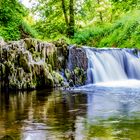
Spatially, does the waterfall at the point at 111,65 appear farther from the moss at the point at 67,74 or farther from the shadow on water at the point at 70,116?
the shadow on water at the point at 70,116

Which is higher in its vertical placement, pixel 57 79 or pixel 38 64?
pixel 38 64

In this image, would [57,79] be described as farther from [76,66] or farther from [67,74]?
[76,66]

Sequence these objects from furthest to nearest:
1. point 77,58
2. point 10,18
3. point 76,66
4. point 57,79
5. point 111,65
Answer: point 10,18, point 111,65, point 77,58, point 76,66, point 57,79

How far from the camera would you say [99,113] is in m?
9.12

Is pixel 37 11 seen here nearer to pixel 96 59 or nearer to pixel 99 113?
pixel 96 59

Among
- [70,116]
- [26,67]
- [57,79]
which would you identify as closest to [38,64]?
[26,67]

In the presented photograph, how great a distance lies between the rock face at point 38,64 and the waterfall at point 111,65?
554 mm

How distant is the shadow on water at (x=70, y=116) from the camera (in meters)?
6.81

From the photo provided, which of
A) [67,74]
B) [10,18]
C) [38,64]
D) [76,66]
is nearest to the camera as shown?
[38,64]

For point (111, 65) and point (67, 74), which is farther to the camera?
point (111, 65)

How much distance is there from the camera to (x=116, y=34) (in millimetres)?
26719

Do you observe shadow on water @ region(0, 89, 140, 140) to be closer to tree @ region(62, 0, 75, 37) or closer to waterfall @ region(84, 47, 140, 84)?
waterfall @ region(84, 47, 140, 84)

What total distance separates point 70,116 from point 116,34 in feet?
60.9

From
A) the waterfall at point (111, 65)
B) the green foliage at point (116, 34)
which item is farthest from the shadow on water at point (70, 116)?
the green foliage at point (116, 34)
